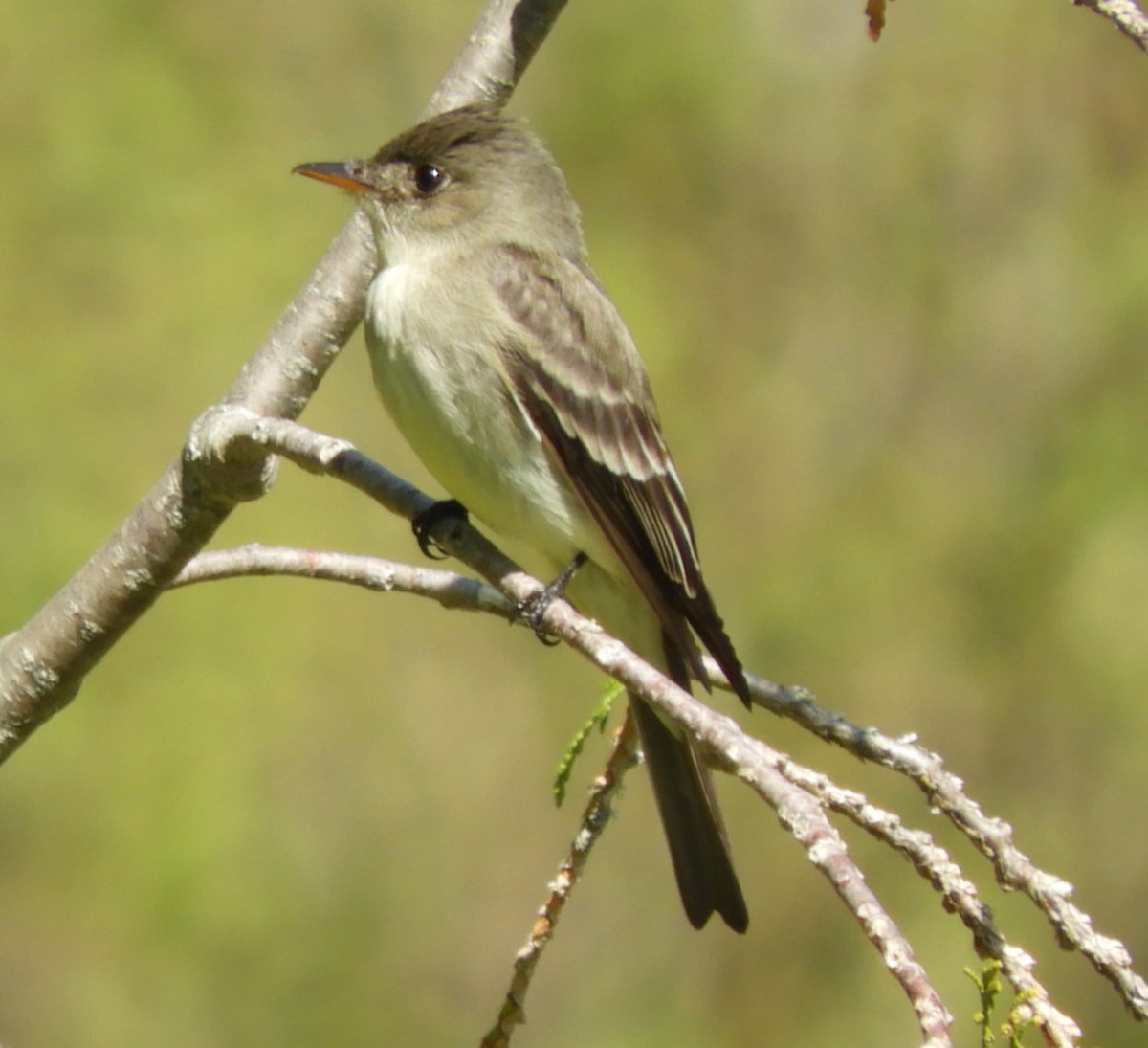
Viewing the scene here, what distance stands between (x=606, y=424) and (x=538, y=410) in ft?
0.66

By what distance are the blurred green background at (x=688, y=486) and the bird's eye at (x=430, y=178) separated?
56.2 inches

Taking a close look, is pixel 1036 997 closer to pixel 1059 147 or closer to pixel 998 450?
pixel 998 450

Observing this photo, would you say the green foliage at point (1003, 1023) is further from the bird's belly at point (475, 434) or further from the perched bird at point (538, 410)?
the bird's belly at point (475, 434)

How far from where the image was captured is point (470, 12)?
535 cm

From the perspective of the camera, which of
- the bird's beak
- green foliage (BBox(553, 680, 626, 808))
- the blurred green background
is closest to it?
green foliage (BBox(553, 680, 626, 808))

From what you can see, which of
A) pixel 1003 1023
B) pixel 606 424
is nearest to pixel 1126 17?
pixel 1003 1023

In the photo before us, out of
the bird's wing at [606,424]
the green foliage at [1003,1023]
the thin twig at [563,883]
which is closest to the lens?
the green foliage at [1003,1023]

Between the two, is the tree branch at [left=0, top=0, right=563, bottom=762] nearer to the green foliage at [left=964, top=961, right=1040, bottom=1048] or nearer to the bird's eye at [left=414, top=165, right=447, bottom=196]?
the bird's eye at [left=414, top=165, right=447, bottom=196]

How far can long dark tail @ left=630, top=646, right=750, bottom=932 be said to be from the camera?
281 centimetres

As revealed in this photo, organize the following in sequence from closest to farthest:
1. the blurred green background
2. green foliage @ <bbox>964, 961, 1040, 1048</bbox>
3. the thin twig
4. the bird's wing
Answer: green foliage @ <bbox>964, 961, 1040, 1048</bbox> → the thin twig → the bird's wing → the blurred green background

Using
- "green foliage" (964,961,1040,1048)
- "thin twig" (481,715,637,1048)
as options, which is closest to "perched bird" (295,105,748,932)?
"thin twig" (481,715,637,1048)

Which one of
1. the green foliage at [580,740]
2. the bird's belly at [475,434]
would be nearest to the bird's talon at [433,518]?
the bird's belly at [475,434]

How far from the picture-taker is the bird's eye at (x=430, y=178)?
3352 mm

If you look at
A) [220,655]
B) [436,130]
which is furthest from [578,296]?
[220,655]
